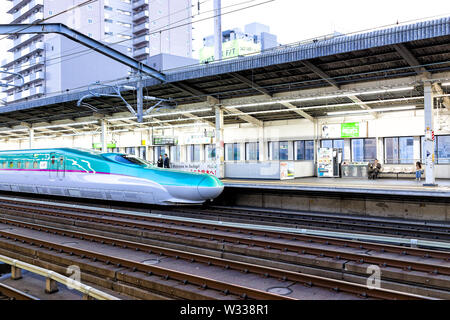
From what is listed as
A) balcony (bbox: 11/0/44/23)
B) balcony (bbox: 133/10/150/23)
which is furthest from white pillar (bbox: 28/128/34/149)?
balcony (bbox: 133/10/150/23)

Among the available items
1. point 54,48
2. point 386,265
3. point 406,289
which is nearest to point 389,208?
point 386,265

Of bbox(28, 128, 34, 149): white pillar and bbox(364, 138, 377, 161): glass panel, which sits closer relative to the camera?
bbox(364, 138, 377, 161): glass panel

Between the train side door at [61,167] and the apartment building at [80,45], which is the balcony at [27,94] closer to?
the apartment building at [80,45]

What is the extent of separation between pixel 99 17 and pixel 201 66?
64358 mm

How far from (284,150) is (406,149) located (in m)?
8.03

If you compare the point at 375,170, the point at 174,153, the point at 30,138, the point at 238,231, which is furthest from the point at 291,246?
the point at 30,138

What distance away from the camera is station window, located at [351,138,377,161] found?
23.2 meters

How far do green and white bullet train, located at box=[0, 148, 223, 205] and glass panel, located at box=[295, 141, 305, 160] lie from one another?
1293 centimetres

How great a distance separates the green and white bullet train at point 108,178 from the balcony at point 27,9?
6330cm

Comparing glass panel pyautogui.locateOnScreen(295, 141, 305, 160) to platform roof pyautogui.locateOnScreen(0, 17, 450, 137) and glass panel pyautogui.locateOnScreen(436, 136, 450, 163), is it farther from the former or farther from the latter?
glass panel pyautogui.locateOnScreen(436, 136, 450, 163)

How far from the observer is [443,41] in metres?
12.9

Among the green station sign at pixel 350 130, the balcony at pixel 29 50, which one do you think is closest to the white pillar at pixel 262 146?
the green station sign at pixel 350 130

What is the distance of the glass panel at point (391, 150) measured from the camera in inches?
880

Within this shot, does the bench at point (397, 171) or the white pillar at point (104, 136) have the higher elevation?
the white pillar at point (104, 136)
